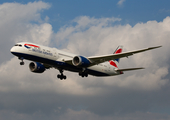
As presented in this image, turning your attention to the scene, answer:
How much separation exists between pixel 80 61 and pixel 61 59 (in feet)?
12.6

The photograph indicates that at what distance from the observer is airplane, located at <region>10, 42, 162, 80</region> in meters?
46.8

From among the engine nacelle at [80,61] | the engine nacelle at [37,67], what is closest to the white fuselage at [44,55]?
the engine nacelle at [80,61]

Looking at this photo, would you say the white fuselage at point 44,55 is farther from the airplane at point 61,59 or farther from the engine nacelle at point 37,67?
the engine nacelle at point 37,67

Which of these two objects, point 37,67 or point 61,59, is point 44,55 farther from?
point 37,67

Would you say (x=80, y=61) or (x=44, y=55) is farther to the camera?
(x=80, y=61)

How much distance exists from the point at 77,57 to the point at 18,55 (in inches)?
432

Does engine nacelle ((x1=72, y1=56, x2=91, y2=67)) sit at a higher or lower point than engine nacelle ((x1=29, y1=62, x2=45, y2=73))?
lower

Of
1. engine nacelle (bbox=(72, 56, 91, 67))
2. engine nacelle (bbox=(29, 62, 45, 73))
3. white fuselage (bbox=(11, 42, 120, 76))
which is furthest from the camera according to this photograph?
engine nacelle (bbox=(29, 62, 45, 73))

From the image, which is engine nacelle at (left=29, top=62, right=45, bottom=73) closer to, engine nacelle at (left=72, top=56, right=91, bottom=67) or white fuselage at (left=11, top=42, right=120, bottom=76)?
white fuselage at (left=11, top=42, right=120, bottom=76)

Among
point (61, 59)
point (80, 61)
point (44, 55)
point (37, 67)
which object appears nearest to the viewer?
point (44, 55)

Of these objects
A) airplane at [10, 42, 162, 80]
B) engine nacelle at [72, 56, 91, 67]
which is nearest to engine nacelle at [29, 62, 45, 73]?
airplane at [10, 42, 162, 80]

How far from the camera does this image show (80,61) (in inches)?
1932

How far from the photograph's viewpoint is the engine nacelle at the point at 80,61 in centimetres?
4915

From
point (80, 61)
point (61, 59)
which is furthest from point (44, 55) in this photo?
point (80, 61)
